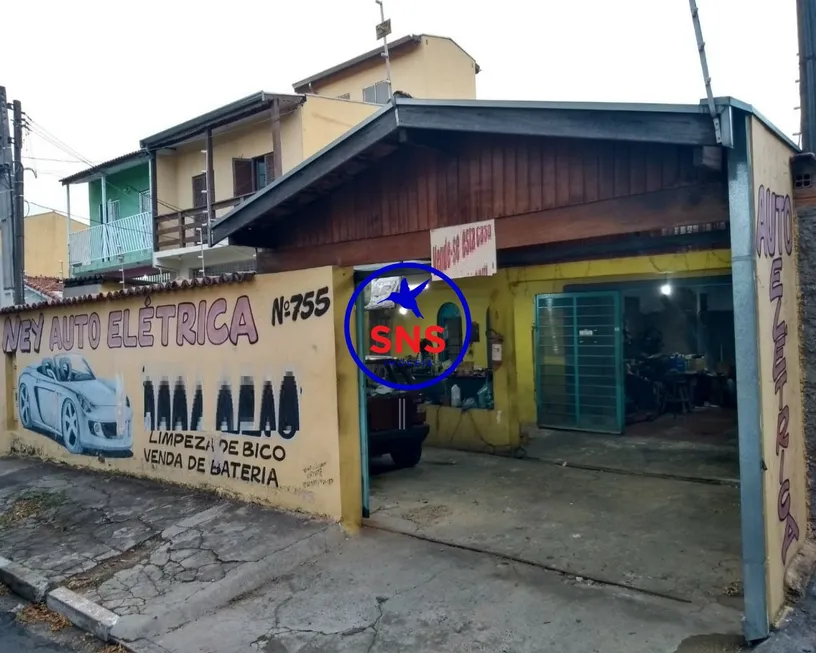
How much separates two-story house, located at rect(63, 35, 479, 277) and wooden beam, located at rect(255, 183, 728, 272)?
994 cm

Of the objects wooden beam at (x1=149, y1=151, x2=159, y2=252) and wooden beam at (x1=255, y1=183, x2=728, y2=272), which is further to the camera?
wooden beam at (x1=149, y1=151, x2=159, y2=252)

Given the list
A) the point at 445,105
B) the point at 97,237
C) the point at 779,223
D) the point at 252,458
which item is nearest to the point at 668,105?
the point at 779,223

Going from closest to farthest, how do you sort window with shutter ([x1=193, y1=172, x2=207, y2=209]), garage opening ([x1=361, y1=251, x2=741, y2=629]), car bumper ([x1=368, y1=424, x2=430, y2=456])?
garage opening ([x1=361, y1=251, x2=741, y2=629]), car bumper ([x1=368, y1=424, x2=430, y2=456]), window with shutter ([x1=193, y1=172, x2=207, y2=209])

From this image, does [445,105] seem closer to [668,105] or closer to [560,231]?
[560,231]

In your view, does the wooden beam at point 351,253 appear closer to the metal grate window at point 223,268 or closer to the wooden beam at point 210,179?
the wooden beam at point 210,179

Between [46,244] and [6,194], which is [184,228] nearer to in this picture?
[6,194]

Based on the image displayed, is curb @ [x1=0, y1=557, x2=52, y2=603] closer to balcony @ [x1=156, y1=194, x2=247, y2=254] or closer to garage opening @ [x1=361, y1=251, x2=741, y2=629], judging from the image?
garage opening @ [x1=361, y1=251, x2=741, y2=629]

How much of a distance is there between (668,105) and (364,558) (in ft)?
14.3

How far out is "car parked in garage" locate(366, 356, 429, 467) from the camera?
323 inches

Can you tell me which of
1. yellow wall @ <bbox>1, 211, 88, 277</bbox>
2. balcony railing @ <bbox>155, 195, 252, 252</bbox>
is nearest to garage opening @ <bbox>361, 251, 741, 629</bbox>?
balcony railing @ <bbox>155, 195, 252, 252</bbox>

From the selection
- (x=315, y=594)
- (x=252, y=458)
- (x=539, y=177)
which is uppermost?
(x=539, y=177)

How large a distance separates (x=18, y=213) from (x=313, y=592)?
11998 millimetres

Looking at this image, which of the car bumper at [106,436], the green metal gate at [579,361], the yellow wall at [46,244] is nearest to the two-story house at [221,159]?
the car bumper at [106,436]

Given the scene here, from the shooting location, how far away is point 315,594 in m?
4.91
